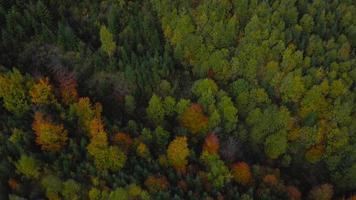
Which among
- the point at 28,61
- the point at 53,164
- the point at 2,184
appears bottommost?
the point at 2,184

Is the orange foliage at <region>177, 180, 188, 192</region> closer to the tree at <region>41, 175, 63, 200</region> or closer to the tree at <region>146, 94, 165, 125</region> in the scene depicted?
the tree at <region>146, 94, 165, 125</region>

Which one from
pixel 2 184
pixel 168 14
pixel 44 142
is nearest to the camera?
pixel 2 184

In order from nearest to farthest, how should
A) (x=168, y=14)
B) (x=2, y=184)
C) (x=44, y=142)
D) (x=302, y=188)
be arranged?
(x=2, y=184) < (x=44, y=142) < (x=302, y=188) < (x=168, y=14)

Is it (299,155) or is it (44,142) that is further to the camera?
(299,155)

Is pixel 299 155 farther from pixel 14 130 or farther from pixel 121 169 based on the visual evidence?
pixel 14 130

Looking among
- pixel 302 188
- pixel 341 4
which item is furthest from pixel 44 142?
pixel 341 4

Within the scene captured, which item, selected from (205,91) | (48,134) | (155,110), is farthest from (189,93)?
(48,134)

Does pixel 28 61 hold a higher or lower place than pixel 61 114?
higher
